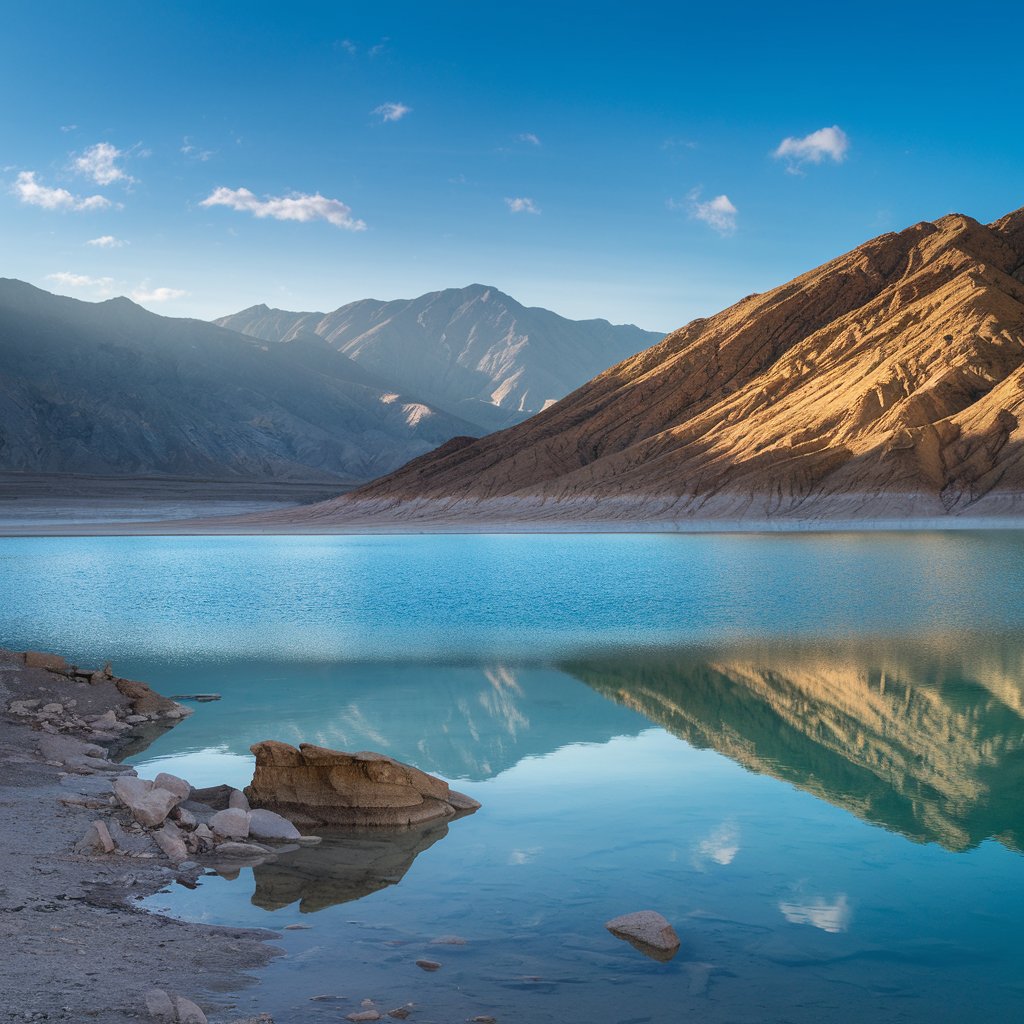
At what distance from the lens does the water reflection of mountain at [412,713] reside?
13406mm

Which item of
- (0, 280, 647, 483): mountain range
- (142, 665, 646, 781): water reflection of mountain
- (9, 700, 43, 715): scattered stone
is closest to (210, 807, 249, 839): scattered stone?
(142, 665, 646, 781): water reflection of mountain

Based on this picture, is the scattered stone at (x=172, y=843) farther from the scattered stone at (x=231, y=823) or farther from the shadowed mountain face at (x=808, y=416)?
the shadowed mountain face at (x=808, y=416)

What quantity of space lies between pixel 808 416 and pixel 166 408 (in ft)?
352

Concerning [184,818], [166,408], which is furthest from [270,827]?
[166,408]

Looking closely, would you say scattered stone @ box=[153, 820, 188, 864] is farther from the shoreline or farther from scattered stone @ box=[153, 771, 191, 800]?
the shoreline

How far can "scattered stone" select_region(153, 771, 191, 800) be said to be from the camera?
10.4m

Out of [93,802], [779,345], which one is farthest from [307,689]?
[779,345]

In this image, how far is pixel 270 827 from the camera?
31.9ft

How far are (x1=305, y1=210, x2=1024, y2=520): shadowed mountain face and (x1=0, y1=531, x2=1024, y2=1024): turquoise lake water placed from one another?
140 ft

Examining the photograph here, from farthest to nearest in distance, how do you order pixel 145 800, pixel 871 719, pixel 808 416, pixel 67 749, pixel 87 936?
pixel 808 416
pixel 871 719
pixel 67 749
pixel 145 800
pixel 87 936

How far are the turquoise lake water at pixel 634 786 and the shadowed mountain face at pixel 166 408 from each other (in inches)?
4571

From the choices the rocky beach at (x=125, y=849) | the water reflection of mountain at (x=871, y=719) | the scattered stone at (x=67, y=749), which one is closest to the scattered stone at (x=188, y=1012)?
the rocky beach at (x=125, y=849)

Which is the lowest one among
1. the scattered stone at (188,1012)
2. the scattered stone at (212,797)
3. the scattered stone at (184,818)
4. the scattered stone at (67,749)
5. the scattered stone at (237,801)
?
the scattered stone at (67,749)

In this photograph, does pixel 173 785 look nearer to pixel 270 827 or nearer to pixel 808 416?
pixel 270 827
